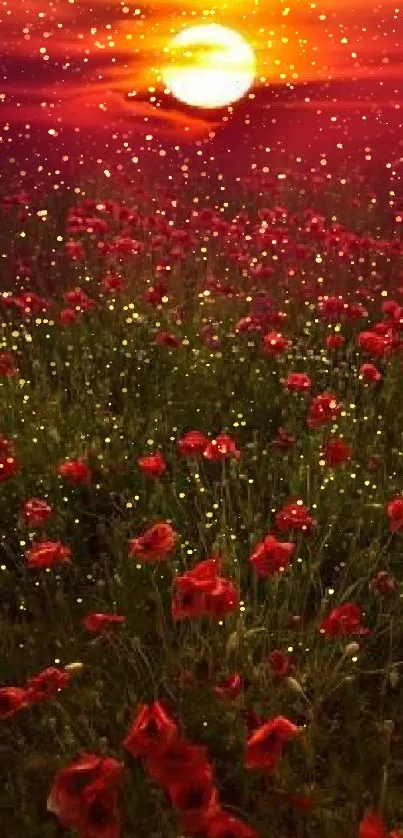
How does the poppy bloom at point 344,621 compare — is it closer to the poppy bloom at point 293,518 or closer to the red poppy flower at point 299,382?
the poppy bloom at point 293,518

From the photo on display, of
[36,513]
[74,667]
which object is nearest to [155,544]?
[74,667]

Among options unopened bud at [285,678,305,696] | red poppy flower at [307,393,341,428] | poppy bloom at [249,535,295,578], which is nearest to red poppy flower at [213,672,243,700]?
unopened bud at [285,678,305,696]

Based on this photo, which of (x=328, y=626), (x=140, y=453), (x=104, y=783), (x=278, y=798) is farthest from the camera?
(x=140, y=453)

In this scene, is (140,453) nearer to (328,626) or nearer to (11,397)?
(11,397)

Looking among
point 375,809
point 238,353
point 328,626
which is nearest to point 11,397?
point 238,353

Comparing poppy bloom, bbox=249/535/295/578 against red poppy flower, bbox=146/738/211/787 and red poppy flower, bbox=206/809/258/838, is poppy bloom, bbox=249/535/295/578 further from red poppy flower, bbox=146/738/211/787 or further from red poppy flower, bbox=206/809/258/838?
red poppy flower, bbox=206/809/258/838

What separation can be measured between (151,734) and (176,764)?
7 centimetres

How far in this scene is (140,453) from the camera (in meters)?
4.12

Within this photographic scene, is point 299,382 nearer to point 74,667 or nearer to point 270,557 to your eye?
point 270,557

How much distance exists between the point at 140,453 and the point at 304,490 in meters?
0.68

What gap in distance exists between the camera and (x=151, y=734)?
6.04 feet

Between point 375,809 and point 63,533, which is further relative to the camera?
point 63,533

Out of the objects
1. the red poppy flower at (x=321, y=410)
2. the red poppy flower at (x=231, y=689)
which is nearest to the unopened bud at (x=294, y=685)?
the red poppy flower at (x=231, y=689)

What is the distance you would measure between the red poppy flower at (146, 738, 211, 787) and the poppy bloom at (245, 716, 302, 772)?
0.17 metres
